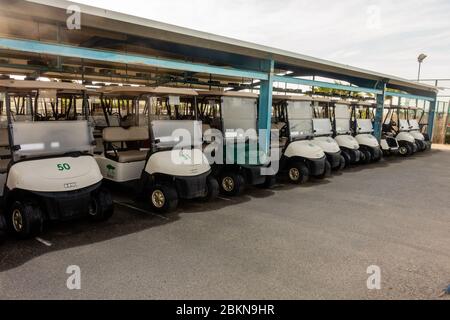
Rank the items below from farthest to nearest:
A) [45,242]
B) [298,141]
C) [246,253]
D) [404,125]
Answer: [404,125]
[298,141]
[45,242]
[246,253]

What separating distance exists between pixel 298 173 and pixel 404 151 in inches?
321

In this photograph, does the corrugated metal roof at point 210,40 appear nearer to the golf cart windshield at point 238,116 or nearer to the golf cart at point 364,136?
the golf cart windshield at point 238,116

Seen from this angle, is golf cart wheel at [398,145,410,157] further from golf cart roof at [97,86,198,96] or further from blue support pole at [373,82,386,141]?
golf cart roof at [97,86,198,96]

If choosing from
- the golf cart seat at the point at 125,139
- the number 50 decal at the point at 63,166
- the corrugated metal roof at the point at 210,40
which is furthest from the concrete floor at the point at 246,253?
the corrugated metal roof at the point at 210,40

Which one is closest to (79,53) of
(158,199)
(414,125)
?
(158,199)

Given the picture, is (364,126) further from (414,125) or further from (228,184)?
(228,184)

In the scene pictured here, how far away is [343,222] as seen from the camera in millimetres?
5246

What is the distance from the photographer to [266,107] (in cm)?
765

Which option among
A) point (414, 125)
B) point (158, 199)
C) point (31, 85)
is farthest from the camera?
point (414, 125)

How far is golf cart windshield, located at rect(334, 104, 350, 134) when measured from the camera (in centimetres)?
1016

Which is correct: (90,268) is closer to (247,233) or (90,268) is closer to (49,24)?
(247,233)

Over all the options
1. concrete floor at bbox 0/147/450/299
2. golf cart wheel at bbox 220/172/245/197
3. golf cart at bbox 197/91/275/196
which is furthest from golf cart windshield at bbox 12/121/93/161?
golf cart wheel at bbox 220/172/245/197

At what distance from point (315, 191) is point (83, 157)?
477 cm
